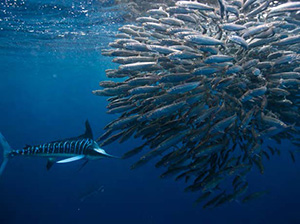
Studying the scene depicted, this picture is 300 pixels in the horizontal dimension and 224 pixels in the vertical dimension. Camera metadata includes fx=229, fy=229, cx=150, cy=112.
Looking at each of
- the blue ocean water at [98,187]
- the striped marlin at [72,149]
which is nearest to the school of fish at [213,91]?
the striped marlin at [72,149]

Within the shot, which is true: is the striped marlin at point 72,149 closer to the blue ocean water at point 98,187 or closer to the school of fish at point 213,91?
the school of fish at point 213,91

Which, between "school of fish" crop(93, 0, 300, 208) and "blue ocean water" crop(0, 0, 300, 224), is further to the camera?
"blue ocean water" crop(0, 0, 300, 224)

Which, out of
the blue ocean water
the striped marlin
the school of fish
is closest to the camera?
the school of fish

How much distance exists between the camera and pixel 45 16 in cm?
1420

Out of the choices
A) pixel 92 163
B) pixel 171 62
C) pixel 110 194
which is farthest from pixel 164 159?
pixel 92 163

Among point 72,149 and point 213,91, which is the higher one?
point 72,149

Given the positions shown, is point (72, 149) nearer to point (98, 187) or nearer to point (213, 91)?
point (213, 91)

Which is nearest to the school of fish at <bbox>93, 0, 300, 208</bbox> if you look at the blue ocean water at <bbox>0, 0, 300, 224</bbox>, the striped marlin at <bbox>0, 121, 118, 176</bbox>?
the striped marlin at <bbox>0, 121, 118, 176</bbox>

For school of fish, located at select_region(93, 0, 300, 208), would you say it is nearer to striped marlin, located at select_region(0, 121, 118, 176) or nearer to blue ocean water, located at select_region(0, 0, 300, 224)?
striped marlin, located at select_region(0, 121, 118, 176)

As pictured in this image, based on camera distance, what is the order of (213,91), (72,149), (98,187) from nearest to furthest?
1. (213,91)
2. (72,149)
3. (98,187)

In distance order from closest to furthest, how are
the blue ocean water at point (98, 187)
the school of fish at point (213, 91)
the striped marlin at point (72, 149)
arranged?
the school of fish at point (213, 91), the striped marlin at point (72, 149), the blue ocean water at point (98, 187)

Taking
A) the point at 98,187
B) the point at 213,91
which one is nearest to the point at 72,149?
the point at 213,91

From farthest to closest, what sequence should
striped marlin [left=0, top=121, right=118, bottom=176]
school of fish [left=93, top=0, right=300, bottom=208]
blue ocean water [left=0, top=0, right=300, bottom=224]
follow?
1. blue ocean water [left=0, top=0, right=300, bottom=224]
2. striped marlin [left=0, top=121, right=118, bottom=176]
3. school of fish [left=93, top=0, right=300, bottom=208]

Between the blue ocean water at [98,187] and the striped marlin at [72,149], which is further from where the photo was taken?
the blue ocean water at [98,187]
